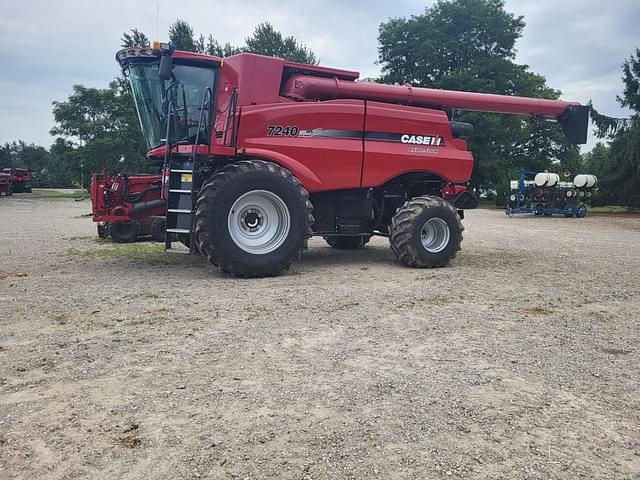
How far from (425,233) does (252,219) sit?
3.00 metres

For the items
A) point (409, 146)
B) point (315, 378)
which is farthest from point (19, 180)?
point (315, 378)

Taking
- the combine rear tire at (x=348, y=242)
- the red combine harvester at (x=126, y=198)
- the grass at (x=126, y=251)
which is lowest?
the grass at (x=126, y=251)

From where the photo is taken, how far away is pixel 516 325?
16.1ft

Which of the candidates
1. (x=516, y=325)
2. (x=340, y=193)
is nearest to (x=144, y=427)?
(x=516, y=325)

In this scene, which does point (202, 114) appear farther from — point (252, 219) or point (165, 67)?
point (252, 219)

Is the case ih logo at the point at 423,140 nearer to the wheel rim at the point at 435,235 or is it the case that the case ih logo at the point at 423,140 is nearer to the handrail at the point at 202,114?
the wheel rim at the point at 435,235

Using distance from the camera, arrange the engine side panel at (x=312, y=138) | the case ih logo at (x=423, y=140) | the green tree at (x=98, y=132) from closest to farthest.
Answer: the engine side panel at (x=312, y=138) → the case ih logo at (x=423, y=140) → the green tree at (x=98, y=132)

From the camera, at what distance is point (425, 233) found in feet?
28.3

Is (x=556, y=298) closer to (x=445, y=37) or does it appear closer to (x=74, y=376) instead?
(x=74, y=376)

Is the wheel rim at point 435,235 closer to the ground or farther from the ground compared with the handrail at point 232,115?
closer to the ground

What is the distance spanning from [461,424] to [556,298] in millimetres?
3823

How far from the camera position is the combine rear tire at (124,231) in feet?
35.8

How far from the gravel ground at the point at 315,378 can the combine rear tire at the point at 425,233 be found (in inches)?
48.3

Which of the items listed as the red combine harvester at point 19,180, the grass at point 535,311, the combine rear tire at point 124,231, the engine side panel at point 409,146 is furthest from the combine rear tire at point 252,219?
the red combine harvester at point 19,180
